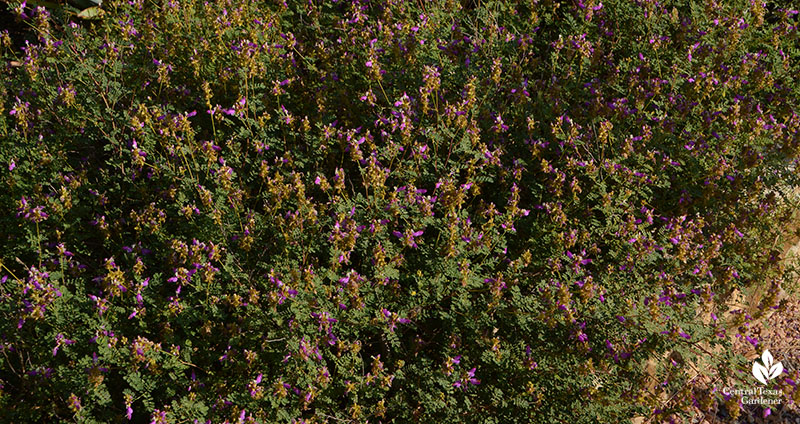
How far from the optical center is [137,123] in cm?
368

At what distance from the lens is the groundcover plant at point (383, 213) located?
3.42 meters

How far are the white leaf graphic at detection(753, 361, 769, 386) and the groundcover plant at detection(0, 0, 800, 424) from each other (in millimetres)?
82

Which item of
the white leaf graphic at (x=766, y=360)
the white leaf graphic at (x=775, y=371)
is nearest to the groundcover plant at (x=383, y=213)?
the white leaf graphic at (x=775, y=371)

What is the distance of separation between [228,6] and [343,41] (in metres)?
0.82

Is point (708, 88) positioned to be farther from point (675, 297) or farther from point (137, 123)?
point (137, 123)

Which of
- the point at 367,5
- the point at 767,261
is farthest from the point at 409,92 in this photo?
the point at 767,261

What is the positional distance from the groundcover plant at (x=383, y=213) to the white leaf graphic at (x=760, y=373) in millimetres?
82

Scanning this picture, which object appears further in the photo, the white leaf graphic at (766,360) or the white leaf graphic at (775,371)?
the white leaf graphic at (766,360)

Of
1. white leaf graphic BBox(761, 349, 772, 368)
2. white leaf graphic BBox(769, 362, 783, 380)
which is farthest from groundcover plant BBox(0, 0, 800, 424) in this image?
white leaf graphic BBox(761, 349, 772, 368)

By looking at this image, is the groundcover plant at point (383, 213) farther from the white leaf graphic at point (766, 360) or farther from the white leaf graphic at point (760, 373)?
the white leaf graphic at point (766, 360)

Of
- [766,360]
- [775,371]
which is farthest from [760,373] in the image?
[766,360]

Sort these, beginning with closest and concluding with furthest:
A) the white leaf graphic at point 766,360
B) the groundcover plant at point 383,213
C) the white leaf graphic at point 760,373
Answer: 1. the groundcover plant at point 383,213
2. the white leaf graphic at point 760,373
3. the white leaf graphic at point 766,360

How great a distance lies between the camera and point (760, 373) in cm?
406

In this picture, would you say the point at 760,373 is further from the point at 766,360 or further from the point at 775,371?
the point at 766,360
